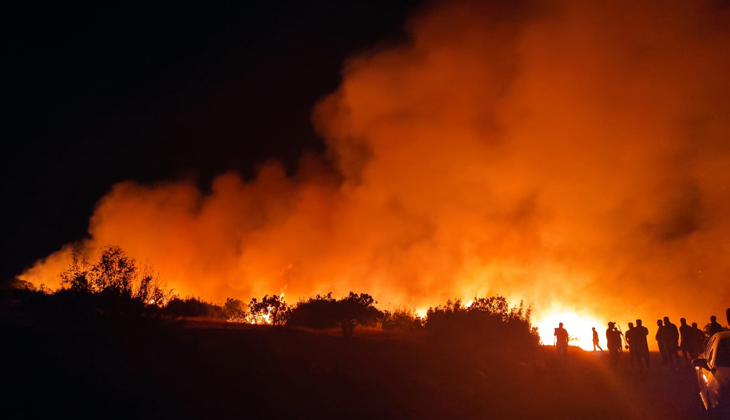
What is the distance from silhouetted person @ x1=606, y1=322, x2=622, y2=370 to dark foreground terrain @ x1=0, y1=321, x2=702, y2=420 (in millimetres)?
2192

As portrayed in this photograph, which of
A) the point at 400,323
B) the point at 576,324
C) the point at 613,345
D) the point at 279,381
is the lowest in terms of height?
the point at 279,381

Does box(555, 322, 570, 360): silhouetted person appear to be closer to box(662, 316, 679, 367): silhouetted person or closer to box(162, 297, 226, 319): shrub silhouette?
box(662, 316, 679, 367): silhouetted person

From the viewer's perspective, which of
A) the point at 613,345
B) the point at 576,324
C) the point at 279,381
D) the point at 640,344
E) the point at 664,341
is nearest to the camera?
the point at 279,381

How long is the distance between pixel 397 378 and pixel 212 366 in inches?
152

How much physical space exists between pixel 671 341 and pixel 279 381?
12466 mm

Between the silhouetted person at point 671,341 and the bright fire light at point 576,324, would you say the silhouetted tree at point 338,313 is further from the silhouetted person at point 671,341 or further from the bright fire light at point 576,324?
the bright fire light at point 576,324

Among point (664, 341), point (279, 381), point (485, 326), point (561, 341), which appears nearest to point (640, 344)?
point (664, 341)

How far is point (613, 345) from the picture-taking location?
52.5 feet

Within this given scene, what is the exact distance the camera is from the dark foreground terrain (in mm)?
6383

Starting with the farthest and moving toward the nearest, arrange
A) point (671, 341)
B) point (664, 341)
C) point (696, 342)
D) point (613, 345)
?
1. point (613, 345)
2. point (664, 341)
3. point (671, 341)
4. point (696, 342)

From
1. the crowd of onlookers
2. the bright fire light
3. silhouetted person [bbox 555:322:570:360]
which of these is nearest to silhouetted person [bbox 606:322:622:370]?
the crowd of onlookers

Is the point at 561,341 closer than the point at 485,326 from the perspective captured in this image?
No

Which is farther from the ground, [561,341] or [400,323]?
[400,323]

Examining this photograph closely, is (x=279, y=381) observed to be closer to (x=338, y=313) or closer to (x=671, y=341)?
(x=338, y=313)
